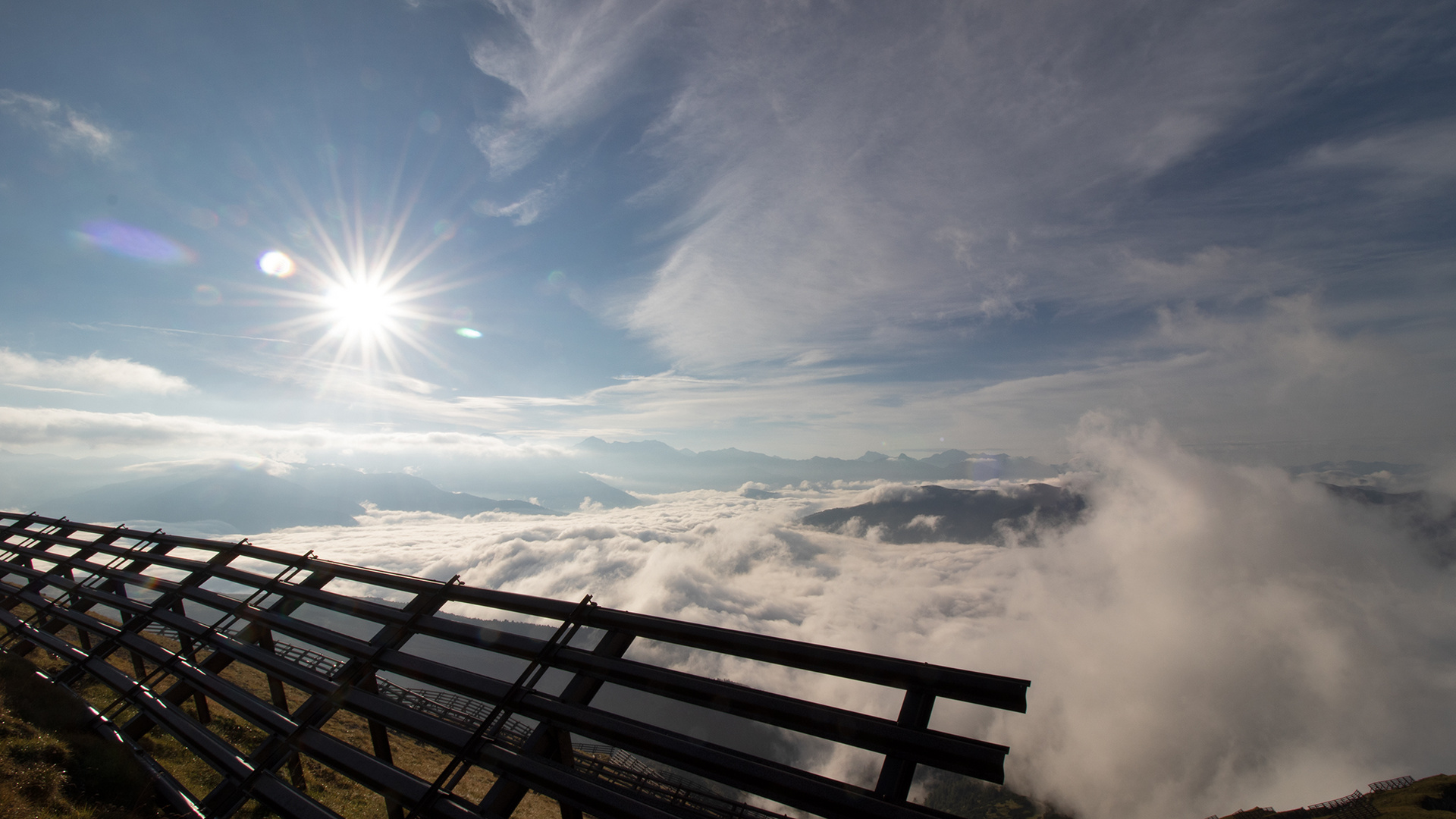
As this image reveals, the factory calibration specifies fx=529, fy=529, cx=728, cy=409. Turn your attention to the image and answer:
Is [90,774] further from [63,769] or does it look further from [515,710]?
→ [515,710]

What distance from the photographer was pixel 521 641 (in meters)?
4.43

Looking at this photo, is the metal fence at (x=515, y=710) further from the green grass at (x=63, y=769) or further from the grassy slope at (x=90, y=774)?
the grassy slope at (x=90, y=774)

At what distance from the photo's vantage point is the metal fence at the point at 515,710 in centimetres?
284

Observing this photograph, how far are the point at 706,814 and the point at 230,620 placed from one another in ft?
20.9

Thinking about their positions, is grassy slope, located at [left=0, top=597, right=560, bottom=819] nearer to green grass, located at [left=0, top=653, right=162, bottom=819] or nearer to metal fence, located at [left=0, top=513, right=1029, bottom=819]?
green grass, located at [left=0, top=653, right=162, bottom=819]

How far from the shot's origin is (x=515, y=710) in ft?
12.0

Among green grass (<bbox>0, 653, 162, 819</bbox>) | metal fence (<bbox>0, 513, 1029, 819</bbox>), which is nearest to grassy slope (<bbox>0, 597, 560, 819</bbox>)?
green grass (<bbox>0, 653, 162, 819</bbox>)

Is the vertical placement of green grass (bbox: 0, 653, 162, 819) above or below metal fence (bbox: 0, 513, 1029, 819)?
below

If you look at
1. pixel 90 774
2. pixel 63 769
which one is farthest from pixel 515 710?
pixel 63 769

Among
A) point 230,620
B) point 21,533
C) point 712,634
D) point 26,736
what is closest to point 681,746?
point 712,634

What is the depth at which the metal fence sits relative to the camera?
2.84 meters

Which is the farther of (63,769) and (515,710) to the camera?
(63,769)

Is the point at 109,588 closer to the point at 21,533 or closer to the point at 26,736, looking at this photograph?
the point at 26,736

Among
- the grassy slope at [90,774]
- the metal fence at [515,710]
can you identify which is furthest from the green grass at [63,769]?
the metal fence at [515,710]
